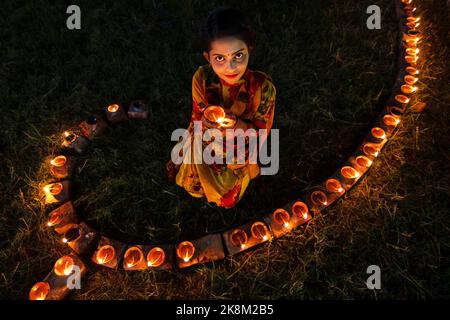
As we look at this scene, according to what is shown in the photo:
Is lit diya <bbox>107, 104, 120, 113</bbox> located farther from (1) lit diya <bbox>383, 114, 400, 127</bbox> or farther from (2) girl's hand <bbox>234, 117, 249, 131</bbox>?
(1) lit diya <bbox>383, 114, 400, 127</bbox>

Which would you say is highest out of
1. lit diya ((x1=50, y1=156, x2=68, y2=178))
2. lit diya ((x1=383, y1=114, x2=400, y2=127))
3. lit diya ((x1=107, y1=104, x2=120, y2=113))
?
lit diya ((x1=383, y1=114, x2=400, y2=127))

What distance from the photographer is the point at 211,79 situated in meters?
2.41

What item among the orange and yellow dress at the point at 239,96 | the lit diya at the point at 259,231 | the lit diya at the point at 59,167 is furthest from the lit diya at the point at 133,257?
the lit diya at the point at 59,167

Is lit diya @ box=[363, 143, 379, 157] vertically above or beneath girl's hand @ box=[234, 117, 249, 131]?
beneath

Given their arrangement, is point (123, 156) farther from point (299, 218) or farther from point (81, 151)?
point (299, 218)

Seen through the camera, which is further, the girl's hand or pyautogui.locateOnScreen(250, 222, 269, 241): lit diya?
pyautogui.locateOnScreen(250, 222, 269, 241): lit diya

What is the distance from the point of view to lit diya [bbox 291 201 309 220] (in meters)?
2.91

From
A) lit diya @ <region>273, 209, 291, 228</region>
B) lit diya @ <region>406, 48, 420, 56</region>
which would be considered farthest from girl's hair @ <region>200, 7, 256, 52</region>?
lit diya @ <region>406, 48, 420, 56</region>

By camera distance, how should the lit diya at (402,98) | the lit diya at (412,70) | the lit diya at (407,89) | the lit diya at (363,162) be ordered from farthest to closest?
the lit diya at (412,70)
the lit diya at (407,89)
the lit diya at (402,98)
the lit diya at (363,162)

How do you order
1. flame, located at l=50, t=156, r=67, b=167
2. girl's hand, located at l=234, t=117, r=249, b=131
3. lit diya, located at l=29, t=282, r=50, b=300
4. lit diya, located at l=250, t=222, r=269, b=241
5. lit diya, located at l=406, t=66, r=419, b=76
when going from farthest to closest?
lit diya, located at l=406, t=66, r=419, b=76
flame, located at l=50, t=156, r=67, b=167
lit diya, located at l=250, t=222, r=269, b=241
lit diya, located at l=29, t=282, r=50, b=300
girl's hand, located at l=234, t=117, r=249, b=131

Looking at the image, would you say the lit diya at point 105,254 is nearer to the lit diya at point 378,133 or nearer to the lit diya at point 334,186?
the lit diya at point 334,186

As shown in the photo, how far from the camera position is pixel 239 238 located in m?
2.79

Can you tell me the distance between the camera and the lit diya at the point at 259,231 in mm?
2809

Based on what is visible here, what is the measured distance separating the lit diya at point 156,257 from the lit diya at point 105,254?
337mm
